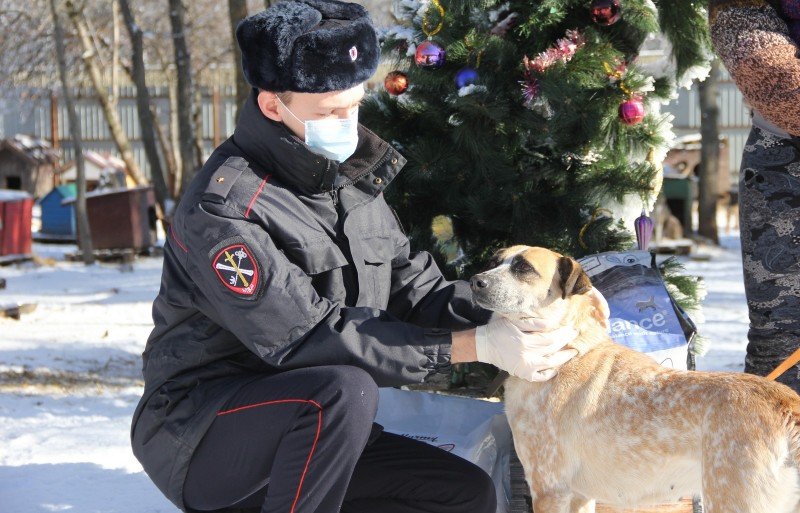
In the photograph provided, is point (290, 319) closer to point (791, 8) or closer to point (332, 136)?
point (332, 136)

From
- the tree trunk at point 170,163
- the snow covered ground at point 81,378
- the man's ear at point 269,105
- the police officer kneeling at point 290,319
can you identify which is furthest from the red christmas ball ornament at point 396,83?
the tree trunk at point 170,163

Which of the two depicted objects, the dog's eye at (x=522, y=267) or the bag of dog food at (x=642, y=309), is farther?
the bag of dog food at (x=642, y=309)

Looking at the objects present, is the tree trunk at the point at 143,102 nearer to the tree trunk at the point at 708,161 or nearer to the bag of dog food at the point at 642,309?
the tree trunk at the point at 708,161

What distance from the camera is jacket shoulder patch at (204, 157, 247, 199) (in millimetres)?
2494

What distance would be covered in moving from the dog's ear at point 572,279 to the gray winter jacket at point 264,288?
398 mm

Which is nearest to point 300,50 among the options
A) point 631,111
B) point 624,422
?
point 624,422

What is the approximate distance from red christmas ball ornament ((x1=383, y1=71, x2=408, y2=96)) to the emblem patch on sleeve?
5.52 ft

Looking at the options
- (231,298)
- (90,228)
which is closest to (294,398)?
(231,298)

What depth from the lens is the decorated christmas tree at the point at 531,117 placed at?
355cm

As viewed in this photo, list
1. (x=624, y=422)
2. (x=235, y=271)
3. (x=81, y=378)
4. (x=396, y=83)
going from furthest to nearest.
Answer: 1. (x=81, y=378)
2. (x=396, y=83)
3. (x=624, y=422)
4. (x=235, y=271)

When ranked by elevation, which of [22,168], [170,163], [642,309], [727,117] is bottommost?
[22,168]

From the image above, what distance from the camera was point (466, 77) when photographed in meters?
3.64

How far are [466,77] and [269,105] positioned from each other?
118cm

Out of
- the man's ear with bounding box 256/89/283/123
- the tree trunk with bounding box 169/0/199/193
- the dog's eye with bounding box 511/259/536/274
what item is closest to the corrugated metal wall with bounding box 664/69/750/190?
the tree trunk with bounding box 169/0/199/193
